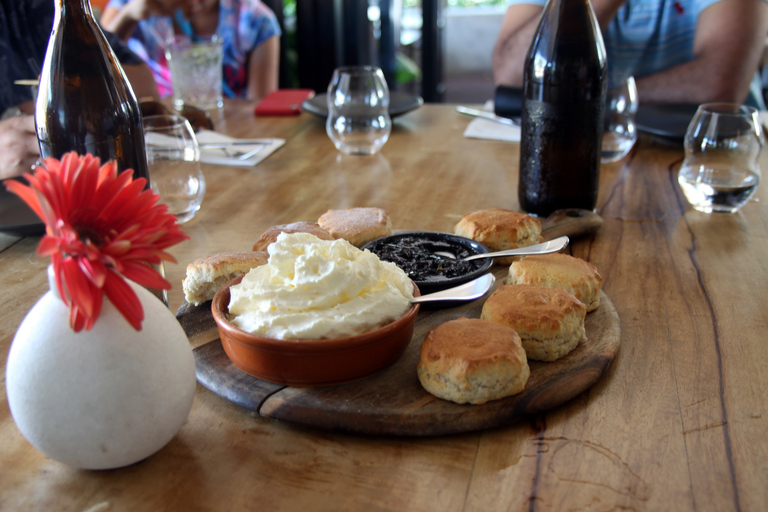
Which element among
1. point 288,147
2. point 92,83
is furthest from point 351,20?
point 92,83

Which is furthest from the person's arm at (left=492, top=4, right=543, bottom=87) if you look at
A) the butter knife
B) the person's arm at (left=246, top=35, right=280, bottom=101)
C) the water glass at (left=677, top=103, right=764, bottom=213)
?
the person's arm at (left=246, top=35, right=280, bottom=101)

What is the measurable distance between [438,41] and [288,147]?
3541 mm

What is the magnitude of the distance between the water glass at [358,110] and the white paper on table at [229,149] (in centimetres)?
22

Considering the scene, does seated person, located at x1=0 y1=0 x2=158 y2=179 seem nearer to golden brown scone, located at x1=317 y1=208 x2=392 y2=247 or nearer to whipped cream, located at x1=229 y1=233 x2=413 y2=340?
golden brown scone, located at x1=317 y1=208 x2=392 y2=247

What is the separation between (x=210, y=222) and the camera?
1402 mm

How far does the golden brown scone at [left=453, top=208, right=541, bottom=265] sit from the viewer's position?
45.1 inches

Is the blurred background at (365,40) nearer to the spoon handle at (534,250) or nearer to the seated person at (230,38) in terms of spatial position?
the seated person at (230,38)

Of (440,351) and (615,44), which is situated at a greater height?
(615,44)

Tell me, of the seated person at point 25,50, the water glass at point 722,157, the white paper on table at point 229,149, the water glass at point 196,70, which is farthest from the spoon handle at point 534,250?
the seated person at point 25,50

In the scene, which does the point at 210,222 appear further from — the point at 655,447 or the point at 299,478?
the point at 655,447

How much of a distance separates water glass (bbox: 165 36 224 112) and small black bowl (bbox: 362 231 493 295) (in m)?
1.44

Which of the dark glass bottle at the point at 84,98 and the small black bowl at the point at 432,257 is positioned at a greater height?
the dark glass bottle at the point at 84,98

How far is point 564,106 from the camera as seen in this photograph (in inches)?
50.1

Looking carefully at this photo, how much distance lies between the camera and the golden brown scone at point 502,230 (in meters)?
1.14
